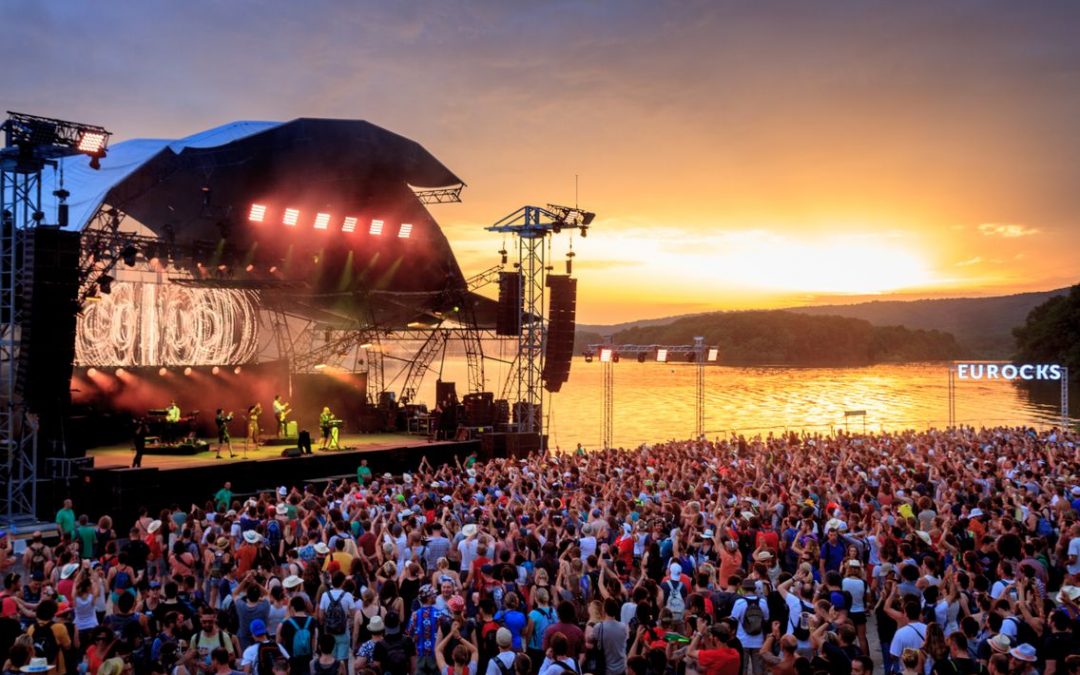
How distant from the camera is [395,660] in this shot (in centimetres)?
600

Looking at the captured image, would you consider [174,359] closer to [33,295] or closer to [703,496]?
[33,295]

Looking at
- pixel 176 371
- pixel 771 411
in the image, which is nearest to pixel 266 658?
pixel 176 371

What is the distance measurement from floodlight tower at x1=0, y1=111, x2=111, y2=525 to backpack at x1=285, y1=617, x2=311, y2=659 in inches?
462

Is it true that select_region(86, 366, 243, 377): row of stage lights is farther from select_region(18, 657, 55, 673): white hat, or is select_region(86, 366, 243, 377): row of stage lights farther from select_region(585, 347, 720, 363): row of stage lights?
select_region(18, 657, 55, 673): white hat

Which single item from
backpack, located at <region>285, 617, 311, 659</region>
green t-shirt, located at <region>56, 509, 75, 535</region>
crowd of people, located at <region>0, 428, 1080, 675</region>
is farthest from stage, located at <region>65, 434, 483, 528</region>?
backpack, located at <region>285, 617, 311, 659</region>

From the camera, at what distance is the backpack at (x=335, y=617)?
22.2ft

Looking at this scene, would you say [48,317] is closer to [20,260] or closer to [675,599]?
[20,260]

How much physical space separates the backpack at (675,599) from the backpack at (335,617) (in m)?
2.73

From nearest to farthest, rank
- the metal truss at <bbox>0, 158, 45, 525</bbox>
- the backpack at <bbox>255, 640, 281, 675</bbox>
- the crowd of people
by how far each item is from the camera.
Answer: the backpack at <bbox>255, 640, 281, 675</bbox> → the crowd of people → the metal truss at <bbox>0, 158, 45, 525</bbox>

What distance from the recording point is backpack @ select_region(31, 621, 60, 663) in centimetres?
628

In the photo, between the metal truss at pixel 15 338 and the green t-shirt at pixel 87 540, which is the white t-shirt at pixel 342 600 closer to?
the green t-shirt at pixel 87 540

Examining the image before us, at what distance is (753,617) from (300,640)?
3670 millimetres

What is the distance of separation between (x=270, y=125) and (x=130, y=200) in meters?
4.59

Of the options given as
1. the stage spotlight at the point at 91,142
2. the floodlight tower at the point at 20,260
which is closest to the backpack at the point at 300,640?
the floodlight tower at the point at 20,260
